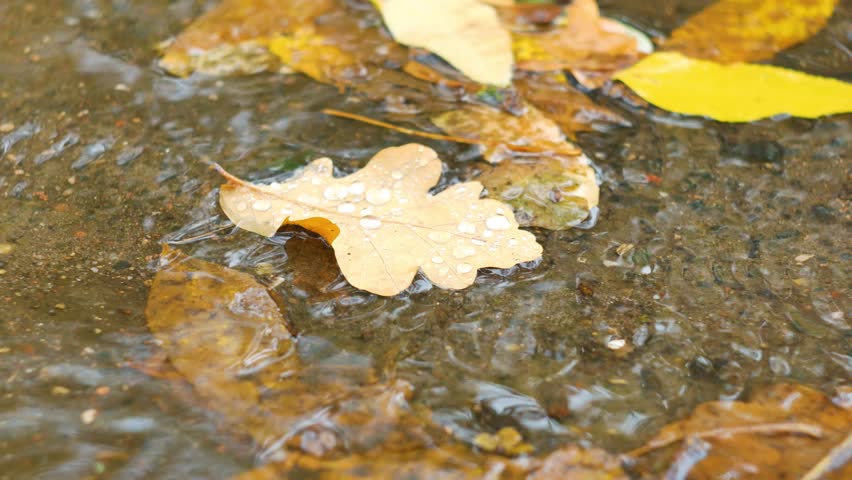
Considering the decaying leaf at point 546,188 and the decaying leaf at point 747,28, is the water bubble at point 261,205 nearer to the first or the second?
the decaying leaf at point 546,188

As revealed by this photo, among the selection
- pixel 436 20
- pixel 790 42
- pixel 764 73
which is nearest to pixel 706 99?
pixel 764 73

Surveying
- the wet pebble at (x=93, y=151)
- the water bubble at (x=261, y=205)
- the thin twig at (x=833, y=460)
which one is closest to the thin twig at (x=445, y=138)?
the water bubble at (x=261, y=205)

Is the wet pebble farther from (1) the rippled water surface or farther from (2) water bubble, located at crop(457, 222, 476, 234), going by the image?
(2) water bubble, located at crop(457, 222, 476, 234)

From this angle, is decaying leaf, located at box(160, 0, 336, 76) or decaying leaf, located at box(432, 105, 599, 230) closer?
decaying leaf, located at box(432, 105, 599, 230)

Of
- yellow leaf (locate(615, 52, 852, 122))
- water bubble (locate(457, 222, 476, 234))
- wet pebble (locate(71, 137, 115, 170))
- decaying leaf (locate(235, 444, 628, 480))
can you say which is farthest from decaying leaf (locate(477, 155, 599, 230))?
wet pebble (locate(71, 137, 115, 170))

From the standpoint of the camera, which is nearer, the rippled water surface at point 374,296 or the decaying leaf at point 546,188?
the rippled water surface at point 374,296

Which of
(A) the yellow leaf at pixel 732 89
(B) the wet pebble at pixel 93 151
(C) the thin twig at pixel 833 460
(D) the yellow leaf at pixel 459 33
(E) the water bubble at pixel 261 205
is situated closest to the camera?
(C) the thin twig at pixel 833 460
